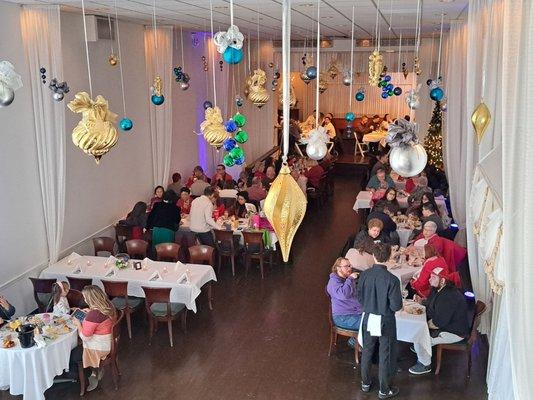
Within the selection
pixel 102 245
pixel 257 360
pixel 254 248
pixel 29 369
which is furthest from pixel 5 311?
pixel 254 248

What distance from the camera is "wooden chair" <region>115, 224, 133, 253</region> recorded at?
9271 millimetres

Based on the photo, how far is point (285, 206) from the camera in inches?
92.1

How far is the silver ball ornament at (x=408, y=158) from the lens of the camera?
3.58 meters

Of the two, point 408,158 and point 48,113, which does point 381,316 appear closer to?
point 408,158

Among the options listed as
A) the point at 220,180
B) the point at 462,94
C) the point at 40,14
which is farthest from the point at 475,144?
the point at 220,180

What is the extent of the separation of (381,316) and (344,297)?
2.18 ft

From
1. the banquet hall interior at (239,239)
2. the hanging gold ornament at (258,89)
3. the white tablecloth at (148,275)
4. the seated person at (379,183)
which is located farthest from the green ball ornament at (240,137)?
the seated person at (379,183)

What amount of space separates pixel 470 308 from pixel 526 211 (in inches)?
189

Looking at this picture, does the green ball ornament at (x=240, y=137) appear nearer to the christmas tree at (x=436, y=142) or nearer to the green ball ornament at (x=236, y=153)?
the green ball ornament at (x=236, y=153)

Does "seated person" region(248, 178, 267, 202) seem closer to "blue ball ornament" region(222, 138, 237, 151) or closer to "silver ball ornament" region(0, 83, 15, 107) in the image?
"blue ball ornament" region(222, 138, 237, 151)

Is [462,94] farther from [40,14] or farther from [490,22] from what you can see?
[40,14]

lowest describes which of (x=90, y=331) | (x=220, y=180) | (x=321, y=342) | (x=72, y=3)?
(x=321, y=342)

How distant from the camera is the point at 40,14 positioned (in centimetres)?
712

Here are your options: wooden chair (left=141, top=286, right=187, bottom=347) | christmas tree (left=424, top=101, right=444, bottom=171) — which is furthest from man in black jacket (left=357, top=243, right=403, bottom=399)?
christmas tree (left=424, top=101, right=444, bottom=171)
